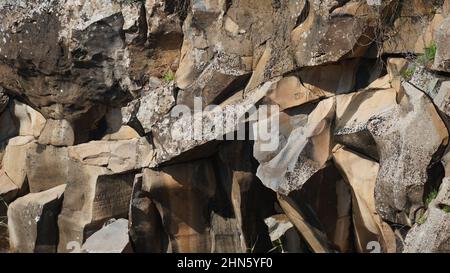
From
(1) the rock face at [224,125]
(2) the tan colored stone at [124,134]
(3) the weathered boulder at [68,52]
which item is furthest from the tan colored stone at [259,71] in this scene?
(2) the tan colored stone at [124,134]

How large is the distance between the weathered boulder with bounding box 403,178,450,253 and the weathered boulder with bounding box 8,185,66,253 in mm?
4727

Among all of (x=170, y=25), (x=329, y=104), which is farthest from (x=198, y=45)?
(x=329, y=104)

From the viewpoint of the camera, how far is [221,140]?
8773mm

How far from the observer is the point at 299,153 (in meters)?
8.08

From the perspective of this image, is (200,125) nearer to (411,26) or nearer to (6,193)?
(411,26)

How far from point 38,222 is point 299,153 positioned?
370 centimetres

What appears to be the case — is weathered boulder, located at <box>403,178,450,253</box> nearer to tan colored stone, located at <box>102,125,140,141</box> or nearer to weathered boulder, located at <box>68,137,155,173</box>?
weathered boulder, located at <box>68,137,155,173</box>

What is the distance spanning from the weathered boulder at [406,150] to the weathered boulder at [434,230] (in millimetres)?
304

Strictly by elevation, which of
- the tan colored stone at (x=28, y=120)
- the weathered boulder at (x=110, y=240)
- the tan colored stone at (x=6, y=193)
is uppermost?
the tan colored stone at (x=28, y=120)

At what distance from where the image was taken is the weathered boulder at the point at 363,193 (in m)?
7.96

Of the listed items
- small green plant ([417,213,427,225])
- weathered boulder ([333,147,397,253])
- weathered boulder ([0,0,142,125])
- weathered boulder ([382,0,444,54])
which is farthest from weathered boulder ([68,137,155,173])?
small green plant ([417,213,427,225])

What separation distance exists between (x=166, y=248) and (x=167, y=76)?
1.86 meters

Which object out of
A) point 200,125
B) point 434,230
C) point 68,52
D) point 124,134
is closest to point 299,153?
point 200,125

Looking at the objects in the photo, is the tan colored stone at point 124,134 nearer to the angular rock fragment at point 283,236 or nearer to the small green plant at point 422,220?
the angular rock fragment at point 283,236
